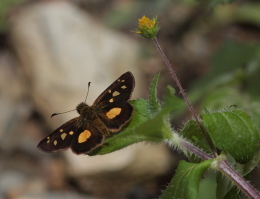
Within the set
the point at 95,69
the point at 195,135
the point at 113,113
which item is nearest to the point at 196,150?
the point at 195,135

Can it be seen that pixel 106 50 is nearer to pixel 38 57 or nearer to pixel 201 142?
pixel 38 57

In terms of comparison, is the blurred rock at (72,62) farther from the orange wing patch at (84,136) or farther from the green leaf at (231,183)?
the green leaf at (231,183)

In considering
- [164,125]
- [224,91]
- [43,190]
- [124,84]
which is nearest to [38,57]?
[43,190]

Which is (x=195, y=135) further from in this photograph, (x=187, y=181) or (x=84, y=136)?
(x=84, y=136)

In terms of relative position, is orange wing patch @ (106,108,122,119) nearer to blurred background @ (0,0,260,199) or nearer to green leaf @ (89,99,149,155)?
green leaf @ (89,99,149,155)

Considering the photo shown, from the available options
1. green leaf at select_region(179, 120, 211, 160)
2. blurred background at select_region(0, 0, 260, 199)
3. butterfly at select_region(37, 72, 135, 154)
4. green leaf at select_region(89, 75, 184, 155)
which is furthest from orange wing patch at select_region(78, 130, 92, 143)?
blurred background at select_region(0, 0, 260, 199)

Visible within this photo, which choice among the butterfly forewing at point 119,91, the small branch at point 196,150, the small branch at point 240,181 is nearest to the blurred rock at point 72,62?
the butterfly forewing at point 119,91
